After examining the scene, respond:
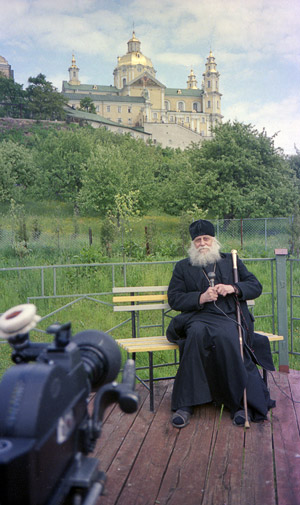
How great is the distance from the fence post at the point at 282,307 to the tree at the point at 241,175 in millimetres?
17586

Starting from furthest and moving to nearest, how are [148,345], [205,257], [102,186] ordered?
1. [102,186]
2. [205,257]
3. [148,345]

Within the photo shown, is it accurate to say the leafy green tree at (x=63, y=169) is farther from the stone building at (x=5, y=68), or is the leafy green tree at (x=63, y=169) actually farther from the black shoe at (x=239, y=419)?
the stone building at (x=5, y=68)

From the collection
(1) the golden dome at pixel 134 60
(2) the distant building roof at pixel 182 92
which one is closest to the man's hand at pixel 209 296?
(2) the distant building roof at pixel 182 92

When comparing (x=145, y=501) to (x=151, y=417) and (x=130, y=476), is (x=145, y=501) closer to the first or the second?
(x=130, y=476)

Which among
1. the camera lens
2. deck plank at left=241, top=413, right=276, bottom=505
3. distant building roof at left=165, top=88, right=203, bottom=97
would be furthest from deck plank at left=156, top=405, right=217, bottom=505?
distant building roof at left=165, top=88, right=203, bottom=97

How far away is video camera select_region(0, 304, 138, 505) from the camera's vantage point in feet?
3.01

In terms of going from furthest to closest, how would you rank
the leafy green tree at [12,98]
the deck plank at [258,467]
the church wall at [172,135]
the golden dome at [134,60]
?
the golden dome at [134,60] < the church wall at [172,135] < the leafy green tree at [12,98] < the deck plank at [258,467]

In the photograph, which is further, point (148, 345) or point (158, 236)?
point (158, 236)

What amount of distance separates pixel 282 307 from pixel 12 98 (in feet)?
216

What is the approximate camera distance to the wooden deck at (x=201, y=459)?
2270 mm

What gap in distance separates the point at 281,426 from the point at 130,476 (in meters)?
1.13

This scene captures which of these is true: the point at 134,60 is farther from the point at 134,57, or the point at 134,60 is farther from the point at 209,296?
the point at 209,296

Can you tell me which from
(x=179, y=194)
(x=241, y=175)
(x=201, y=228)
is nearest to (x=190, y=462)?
(x=201, y=228)

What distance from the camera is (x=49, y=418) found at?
0.97 metres
